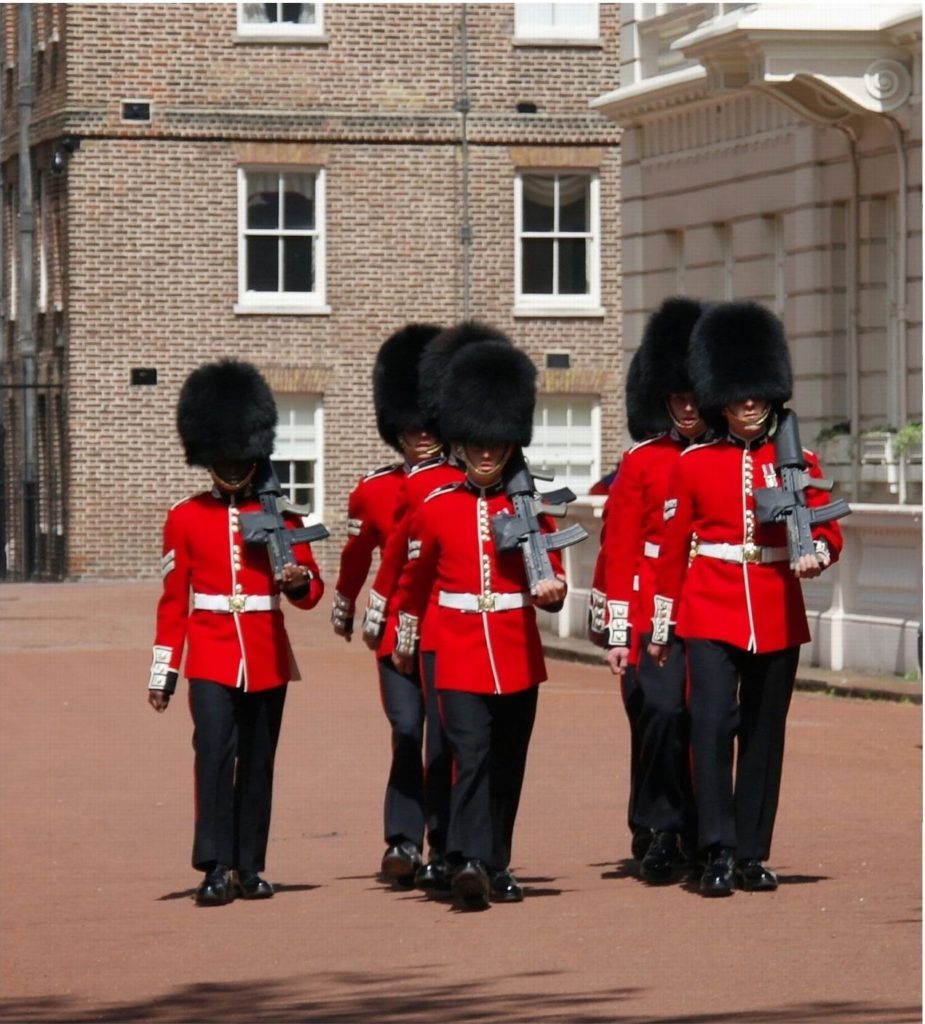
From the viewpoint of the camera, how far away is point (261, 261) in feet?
118

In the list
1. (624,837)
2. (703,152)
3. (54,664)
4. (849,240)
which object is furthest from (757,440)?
(703,152)

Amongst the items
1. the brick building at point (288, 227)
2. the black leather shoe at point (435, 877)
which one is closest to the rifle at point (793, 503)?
the black leather shoe at point (435, 877)

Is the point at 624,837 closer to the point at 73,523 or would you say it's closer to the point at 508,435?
A: the point at 508,435

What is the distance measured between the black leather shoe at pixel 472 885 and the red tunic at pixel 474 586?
1.99 ft

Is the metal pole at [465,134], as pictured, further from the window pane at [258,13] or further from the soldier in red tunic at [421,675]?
the soldier in red tunic at [421,675]

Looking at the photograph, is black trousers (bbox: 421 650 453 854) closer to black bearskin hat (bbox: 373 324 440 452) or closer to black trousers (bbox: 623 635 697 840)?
black trousers (bbox: 623 635 697 840)

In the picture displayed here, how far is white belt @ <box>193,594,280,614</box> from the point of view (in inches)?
402

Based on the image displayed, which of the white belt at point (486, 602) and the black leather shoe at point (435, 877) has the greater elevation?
the white belt at point (486, 602)

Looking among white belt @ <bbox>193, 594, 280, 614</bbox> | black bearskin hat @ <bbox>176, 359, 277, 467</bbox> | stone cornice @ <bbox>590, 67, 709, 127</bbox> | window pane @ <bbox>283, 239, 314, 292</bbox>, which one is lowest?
white belt @ <bbox>193, 594, 280, 614</bbox>

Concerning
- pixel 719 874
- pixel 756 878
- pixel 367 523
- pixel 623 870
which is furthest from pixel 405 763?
pixel 756 878

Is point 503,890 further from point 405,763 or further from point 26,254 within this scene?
point 26,254

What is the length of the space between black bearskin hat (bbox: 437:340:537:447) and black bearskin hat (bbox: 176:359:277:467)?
64 cm

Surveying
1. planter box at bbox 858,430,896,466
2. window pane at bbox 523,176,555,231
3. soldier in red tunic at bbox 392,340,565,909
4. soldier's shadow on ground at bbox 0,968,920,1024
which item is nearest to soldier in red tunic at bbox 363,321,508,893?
soldier in red tunic at bbox 392,340,565,909

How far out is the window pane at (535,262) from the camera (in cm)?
3691
